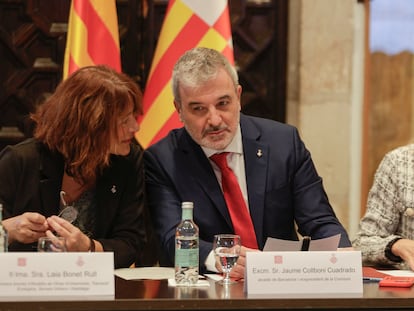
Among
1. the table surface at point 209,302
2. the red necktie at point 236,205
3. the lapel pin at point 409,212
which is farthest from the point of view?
the lapel pin at point 409,212

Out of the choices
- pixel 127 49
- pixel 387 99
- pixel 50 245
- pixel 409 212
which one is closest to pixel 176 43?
pixel 127 49

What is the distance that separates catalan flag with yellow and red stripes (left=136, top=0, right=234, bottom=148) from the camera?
4.20 metres

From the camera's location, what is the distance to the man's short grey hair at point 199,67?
10.1 ft

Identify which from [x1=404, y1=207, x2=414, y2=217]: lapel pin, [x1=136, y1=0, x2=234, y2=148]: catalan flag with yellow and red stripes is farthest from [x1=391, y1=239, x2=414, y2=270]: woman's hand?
[x1=136, y1=0, x2=234, y2=148]: catalan flag with yellow and red stripes

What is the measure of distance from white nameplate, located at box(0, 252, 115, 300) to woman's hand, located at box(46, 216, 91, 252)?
0.43 meters

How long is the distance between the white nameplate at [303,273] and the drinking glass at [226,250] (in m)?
0.23

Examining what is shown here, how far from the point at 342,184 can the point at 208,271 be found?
2.15m

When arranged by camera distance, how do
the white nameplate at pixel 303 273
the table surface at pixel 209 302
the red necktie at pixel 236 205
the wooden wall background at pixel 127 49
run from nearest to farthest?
the table surface at pixel 209 302 < the white nameplate at pixel 303 273 < the red necktie at pixel 236 205 < the wooden wall background at pixel 127 49

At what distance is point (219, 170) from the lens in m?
3.25

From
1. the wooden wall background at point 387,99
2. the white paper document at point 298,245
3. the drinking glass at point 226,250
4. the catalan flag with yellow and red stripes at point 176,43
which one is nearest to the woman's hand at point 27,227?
the drinking glass at point 226,250

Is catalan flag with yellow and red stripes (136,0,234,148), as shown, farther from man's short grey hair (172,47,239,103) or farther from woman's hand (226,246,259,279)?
woman's hand (226,246,259,279)

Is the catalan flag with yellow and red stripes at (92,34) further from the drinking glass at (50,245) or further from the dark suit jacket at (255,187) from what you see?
the drinking glass at (50,245)

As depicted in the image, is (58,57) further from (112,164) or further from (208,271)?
(208,271)

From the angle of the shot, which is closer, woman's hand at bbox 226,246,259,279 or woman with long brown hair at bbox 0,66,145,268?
woman's hand at bbox 226,246,259,279
